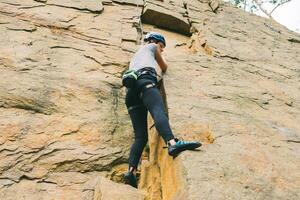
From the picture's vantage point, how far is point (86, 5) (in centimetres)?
1093

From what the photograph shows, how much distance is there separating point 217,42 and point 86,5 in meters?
3.48

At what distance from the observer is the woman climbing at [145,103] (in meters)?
5.63

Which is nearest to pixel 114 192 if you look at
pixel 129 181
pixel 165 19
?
pixel 129 181

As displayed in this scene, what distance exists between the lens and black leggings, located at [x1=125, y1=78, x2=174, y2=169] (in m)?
5.73

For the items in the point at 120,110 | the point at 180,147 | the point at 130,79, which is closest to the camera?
the point at 180,147

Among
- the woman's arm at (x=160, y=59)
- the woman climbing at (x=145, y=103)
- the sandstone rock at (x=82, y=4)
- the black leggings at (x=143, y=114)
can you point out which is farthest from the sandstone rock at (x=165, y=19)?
the black leggings at (x=143, y=114)

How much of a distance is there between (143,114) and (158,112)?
931 mm

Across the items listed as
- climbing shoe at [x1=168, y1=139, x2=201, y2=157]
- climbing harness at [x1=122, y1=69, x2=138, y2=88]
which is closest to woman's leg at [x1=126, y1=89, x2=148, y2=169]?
A: climbing harness at [x1=122, y1=69, x2=138, y2=88]

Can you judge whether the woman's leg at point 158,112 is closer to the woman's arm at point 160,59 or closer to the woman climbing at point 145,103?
the woman climbing at point 145,103

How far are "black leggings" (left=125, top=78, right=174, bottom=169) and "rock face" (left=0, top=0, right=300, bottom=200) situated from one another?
0.25 m

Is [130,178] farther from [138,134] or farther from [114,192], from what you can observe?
[138,134]

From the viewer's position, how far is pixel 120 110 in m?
7.74

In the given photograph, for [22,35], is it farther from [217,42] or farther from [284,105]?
[284,105]

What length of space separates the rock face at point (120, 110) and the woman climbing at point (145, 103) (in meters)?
0.20
